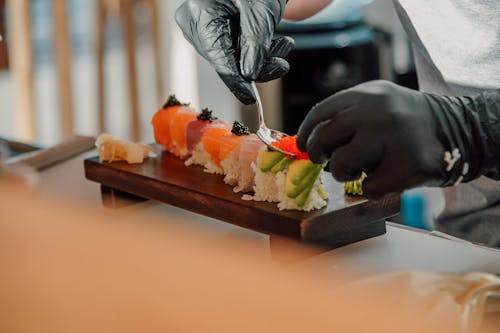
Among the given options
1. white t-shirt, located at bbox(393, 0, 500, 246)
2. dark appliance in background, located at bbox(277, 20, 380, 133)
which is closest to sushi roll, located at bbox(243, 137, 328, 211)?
white t-shirt, located at bbox(393, 0, 500, 246)

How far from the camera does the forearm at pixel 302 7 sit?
2.06 metres

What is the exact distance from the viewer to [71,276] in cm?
86

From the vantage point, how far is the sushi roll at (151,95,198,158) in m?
1.88

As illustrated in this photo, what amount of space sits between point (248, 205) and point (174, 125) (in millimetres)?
517

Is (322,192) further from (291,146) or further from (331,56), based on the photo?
(331,56)

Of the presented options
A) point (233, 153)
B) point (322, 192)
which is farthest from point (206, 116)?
point (322, 192)

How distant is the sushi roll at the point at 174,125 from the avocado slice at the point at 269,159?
1.29 ft

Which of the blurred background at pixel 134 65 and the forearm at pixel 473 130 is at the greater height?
the forearm at pixel 473 130

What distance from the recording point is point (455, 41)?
1833 millimetres

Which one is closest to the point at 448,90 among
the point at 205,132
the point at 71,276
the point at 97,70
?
the point at 205,132

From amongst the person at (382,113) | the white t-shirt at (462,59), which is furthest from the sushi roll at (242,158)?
the white t-shirt at (462,59)

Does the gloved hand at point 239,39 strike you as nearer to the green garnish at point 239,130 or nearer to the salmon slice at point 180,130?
the green garnish at point 239,130

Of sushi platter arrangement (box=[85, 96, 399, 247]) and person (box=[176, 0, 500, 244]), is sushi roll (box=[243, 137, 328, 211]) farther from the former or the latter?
person (box=[176, 0, 500, 244])

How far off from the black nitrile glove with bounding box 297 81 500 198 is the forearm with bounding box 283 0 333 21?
85cm
